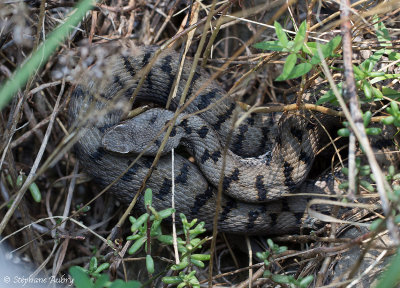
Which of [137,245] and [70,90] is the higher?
[70,90]

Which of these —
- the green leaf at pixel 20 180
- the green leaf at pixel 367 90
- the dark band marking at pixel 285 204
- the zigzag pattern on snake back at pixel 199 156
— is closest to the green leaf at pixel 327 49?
the green leaf at pixel 367 90

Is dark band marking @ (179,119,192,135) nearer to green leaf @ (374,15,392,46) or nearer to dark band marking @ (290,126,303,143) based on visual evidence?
dark band marking @ (290,126,303,143)

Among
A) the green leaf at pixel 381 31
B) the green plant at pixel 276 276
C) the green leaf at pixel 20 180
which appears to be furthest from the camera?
the green leaf at pixel 20 180

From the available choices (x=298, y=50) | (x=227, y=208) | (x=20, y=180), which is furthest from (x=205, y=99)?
(x=20, y=180)

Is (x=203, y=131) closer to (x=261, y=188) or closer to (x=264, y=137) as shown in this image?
(x=264, y=137)

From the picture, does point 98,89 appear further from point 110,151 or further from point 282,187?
point 282,187

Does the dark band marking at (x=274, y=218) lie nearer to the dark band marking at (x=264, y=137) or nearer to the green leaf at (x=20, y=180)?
the dark band marking at (x=264, y=137)

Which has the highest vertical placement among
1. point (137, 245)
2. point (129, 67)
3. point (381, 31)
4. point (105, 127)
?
point (381, 31)

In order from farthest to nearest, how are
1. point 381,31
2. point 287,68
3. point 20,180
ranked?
point 20,180, point 381,31, point 287,68
